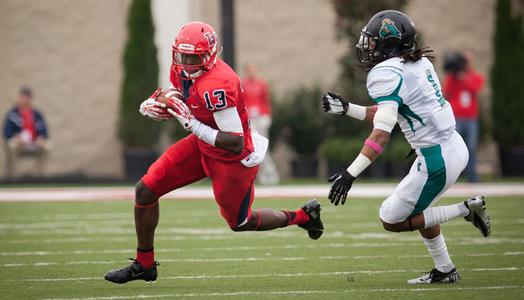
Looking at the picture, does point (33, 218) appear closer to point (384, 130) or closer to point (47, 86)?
point (384, 130)

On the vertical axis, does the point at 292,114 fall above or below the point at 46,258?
below

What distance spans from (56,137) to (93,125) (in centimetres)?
74

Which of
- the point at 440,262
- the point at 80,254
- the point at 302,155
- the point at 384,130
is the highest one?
the point at 384,130

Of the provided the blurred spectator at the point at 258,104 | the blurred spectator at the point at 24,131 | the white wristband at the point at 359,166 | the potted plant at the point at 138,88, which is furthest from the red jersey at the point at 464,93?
the white wristband at the point at 359,166

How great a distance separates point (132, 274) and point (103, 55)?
44.7 ft

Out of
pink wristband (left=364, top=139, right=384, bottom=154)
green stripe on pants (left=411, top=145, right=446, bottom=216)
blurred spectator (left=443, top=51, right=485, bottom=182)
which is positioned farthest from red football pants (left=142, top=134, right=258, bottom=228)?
blurred spectator (left=443, top=51, right=485, bottom=182)

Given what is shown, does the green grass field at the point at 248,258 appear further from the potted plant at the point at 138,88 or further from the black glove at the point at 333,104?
the potted plant at the point at 138,88

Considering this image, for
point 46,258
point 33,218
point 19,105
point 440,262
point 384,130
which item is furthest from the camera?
point 19,105

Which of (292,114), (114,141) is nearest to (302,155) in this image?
(292,114)

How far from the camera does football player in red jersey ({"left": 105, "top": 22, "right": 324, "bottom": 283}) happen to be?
22.1 ft

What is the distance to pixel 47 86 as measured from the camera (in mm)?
20047

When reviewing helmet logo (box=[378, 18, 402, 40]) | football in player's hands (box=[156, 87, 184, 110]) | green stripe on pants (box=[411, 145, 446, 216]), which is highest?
helmet logo (box=[378, 18, 402, 40])

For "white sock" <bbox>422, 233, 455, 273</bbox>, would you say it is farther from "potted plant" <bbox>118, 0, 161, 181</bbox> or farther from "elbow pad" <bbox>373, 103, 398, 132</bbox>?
"potted plant" <bbox>118, 0, 161, 181</bbox>

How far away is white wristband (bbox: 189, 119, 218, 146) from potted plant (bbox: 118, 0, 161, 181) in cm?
1225
